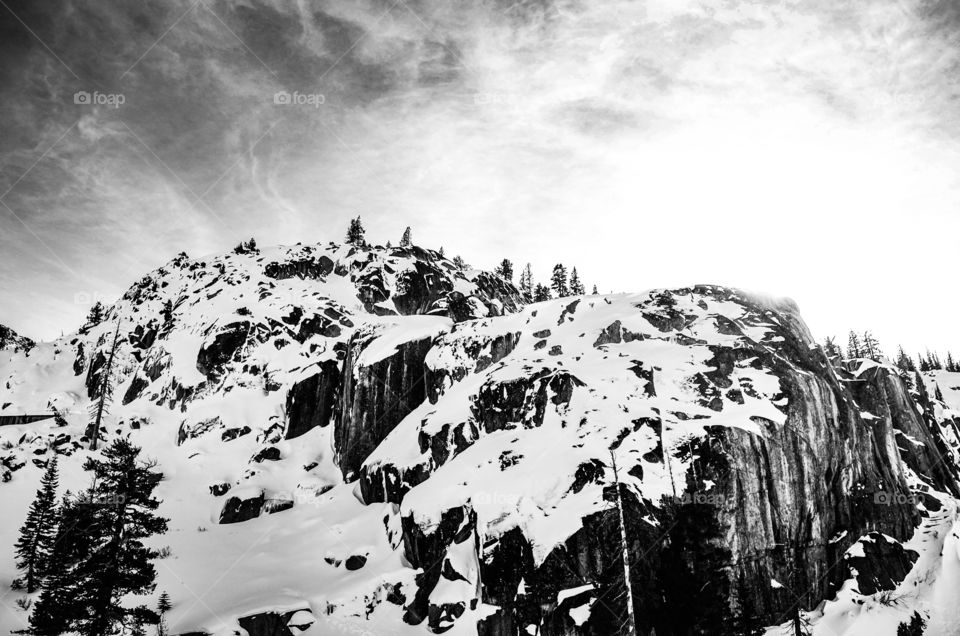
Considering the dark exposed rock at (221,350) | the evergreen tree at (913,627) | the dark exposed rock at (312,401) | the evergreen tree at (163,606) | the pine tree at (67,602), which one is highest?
the dark exposed rock at (221,350)

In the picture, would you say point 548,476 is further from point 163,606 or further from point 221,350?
point 221,350

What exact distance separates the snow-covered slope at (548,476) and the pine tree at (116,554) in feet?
39.8

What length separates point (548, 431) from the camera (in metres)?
33.5

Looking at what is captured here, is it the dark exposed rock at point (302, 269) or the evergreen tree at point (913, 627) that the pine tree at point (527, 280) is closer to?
the dark exposed rock at point (302, 269)

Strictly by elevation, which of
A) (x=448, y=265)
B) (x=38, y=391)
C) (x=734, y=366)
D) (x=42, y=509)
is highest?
(x=448, y=265)

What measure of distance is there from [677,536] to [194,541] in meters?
35.3

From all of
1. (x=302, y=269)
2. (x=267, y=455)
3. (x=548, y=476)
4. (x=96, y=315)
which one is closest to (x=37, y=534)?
(x=267, y=455)

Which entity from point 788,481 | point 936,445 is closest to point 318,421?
point 788,481

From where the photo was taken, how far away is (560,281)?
103 m

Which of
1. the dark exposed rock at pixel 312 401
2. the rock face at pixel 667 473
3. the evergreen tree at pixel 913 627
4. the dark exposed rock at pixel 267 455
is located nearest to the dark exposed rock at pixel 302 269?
the dark exposed rock at pixel 312 401

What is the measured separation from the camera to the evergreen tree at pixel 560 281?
102m

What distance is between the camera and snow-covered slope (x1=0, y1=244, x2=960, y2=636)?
Result: 26234 millimetres

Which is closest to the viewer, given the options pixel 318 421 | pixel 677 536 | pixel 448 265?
pixel 677 536

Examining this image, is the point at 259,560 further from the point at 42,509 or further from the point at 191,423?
the point at 191,423
